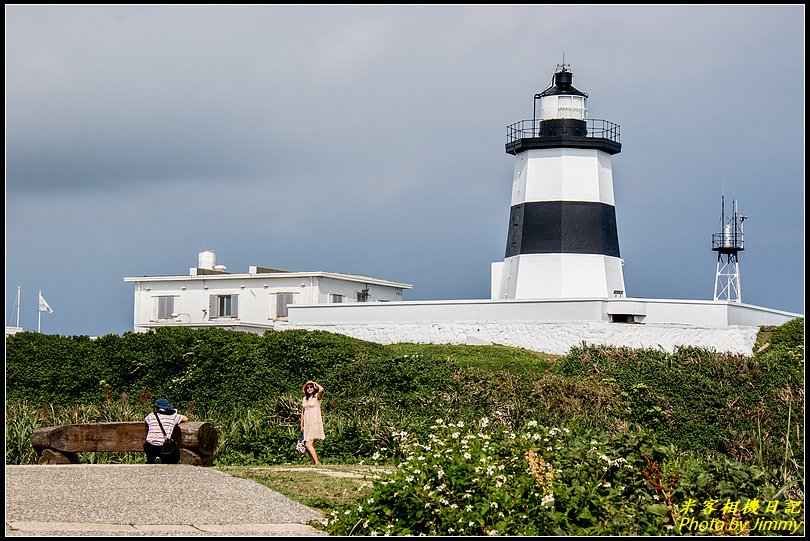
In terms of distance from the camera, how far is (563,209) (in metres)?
35.0

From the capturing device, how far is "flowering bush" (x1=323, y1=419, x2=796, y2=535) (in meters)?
10.1

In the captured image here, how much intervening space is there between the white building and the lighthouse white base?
35.1 ft

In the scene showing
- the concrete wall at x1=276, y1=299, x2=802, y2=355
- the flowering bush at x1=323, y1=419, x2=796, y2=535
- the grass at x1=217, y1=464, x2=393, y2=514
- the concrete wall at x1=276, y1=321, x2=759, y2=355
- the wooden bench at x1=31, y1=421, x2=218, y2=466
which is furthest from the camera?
the concrete wall at x1=276, y1=299, x2=802, y2=355

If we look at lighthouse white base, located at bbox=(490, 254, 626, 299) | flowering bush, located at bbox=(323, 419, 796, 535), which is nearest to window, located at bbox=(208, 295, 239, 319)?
lighthouse white base, located at bbox=(490, 254, 626, 299)

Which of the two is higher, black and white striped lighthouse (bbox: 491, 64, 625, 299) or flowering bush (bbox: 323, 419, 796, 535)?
black and white striped lighthouse (bbox: 491, 64, 625, 299)

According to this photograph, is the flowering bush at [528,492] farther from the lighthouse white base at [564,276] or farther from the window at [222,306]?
the window at [222,306]

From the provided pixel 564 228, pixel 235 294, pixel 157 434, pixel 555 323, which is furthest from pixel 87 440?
pixel 235 294

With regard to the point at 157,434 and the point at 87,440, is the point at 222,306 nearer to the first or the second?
the point at 87,440

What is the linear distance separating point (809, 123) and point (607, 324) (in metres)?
21.8

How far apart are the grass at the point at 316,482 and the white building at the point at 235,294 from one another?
97.2 feet

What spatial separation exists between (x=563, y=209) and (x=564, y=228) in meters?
0.60

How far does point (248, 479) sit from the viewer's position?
41.5ft

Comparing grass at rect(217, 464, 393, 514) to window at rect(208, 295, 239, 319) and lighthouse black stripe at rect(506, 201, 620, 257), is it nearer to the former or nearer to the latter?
lighthouse black stripe at rect(506, 201, 620, 257)

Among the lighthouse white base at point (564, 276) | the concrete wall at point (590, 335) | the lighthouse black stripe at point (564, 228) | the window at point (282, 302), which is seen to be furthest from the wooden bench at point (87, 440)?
the window at point (282, 302)
